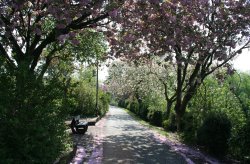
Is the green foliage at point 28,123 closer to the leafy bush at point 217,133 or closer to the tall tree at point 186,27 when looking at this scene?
the tall tree at point 186,27

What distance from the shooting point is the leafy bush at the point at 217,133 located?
14102 mm

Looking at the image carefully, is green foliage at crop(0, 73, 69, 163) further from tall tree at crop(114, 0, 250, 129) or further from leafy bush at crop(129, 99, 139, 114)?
leafy bush at crop(129, 99, 139, 114)

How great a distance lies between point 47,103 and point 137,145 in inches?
344

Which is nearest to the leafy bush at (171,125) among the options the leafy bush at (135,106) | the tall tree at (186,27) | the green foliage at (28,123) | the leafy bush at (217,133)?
the tall tree at (186,27)

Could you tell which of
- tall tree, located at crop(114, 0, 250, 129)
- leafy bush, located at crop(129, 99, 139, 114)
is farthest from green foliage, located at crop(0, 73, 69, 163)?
leafy bush, located at crop(129, 99, 139, 114)

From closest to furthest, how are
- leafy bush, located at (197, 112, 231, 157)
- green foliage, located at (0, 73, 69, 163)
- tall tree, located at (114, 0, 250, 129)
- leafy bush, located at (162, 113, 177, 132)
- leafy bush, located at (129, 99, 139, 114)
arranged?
green foliage, located at (0, 73, 69, 163) → tall tree, located at (114, 0, 250, 129) → leafy bush, located at (197, 112, 231, 157) → leafy bush, located at (162, 113, 177, 132) → leafy bush, located at (129, 99, 139, 114)

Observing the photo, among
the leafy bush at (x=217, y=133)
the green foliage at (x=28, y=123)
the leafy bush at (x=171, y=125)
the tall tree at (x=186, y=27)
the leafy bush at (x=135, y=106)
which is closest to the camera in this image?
the green foliage at (x=28, y=123)

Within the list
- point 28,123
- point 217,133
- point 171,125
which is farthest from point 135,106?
point 28,123

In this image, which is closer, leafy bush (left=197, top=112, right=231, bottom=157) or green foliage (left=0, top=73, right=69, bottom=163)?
green foliage (left=0, top=73, right=69, bottom=163)

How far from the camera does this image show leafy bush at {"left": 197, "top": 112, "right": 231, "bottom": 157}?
46.3 feet

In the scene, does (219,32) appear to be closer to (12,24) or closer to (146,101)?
(12,24)

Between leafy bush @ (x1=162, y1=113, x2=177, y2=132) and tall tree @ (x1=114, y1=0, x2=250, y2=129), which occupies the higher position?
tall tree @ (x1=114, y1=0, x2=250, y2=129)

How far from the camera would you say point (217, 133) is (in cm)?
1423

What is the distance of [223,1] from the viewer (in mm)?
16500
